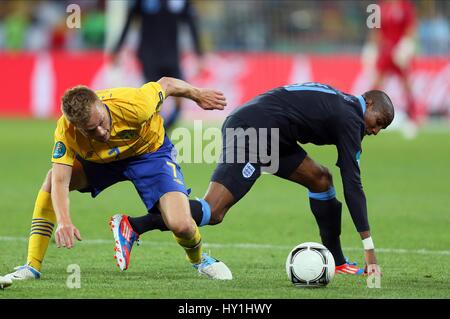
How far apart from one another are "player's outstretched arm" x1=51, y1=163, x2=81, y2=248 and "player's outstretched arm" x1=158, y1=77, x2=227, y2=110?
46.6 inches

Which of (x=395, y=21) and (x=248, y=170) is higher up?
(x=395, y=21)

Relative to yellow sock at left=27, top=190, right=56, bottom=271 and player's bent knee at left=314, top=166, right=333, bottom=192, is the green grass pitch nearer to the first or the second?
yellow sock at left=27, top=190, right=56, bottom=271

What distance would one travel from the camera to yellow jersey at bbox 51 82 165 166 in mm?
6758

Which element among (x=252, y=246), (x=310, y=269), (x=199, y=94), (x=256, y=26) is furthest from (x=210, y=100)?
(x=256, y=26)

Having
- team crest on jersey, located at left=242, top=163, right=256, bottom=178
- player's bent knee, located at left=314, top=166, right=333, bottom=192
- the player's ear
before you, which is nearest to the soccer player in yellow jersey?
team crest on jersey, located at left=242, top=163, right=256, bottom=178

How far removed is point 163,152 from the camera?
7.45 metres

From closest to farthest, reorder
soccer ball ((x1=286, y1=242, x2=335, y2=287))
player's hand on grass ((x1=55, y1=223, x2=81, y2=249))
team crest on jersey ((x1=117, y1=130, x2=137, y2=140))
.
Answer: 1. player's hand on grass ((x1=55, y1=223, x2=81, y2=249))
2. soccer ball ((x1=286, y1=242, x2=335, y2=287))
3. team crest on jersey ((x1=117, y1=130, x2=137, y2=140))

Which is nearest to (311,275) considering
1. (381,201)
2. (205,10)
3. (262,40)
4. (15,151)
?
(381,201)

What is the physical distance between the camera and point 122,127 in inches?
274

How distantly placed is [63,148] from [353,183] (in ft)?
6.51

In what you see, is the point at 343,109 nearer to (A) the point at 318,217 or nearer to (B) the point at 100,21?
(A) the point at 318,217

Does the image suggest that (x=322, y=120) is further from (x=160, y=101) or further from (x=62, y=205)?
(x=62, y=205)

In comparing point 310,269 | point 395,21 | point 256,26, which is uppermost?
point 395,21

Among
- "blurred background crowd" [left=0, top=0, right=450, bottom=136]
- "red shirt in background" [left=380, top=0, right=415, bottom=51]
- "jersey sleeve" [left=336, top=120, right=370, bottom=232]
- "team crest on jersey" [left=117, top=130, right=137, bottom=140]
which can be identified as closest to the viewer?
"jersey sleeve" [left=336, top=120, right=370, bottom=232]
